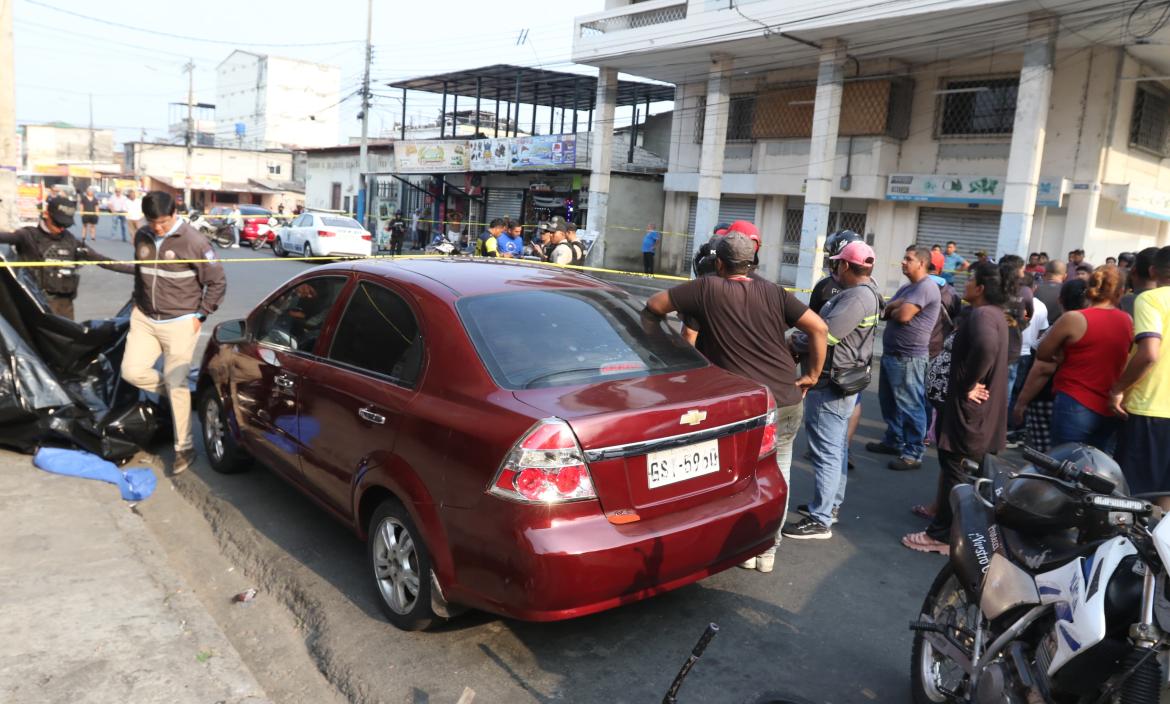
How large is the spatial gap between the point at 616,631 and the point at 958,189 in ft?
62.6

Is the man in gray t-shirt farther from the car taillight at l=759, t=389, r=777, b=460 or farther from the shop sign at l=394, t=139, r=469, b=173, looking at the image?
the shop sign at l=394, t=139, r=469, b=173

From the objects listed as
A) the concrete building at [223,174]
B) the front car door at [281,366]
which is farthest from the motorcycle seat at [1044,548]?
the concrete building at [223,174]

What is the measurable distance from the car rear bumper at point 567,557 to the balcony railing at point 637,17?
21852 millimetres

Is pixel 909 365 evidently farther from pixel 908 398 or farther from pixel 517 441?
pixel 517 441

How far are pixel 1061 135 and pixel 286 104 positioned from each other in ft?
220

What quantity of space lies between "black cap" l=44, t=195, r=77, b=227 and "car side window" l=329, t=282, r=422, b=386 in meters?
4.96

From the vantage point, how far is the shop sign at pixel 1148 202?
1773 cm

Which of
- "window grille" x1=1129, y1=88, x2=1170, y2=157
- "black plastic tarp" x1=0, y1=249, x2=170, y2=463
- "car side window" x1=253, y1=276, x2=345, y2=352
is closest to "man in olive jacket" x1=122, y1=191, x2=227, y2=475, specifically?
"black plastic tarp" x1=0, y1=249, x2=170, y2=463

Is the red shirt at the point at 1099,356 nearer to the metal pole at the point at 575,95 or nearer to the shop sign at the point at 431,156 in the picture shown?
the metal pole at the point at 575,95

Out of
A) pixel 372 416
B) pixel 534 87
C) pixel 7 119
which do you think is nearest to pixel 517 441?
pixel 372 416

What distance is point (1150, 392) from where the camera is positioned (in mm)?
4355

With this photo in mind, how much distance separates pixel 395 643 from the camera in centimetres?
360

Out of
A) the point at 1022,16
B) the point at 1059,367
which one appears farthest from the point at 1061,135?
the point at 1059,367

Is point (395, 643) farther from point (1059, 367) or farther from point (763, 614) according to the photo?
point (1059, 367)
